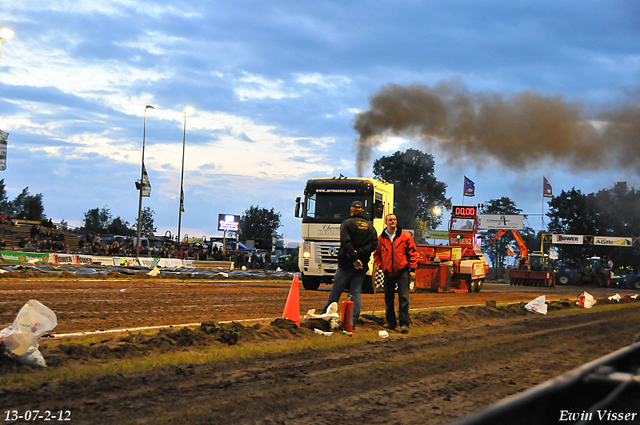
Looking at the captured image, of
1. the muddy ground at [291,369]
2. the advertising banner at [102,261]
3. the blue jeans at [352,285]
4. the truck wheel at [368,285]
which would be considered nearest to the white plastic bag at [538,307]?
the muddy ground at [291,369]

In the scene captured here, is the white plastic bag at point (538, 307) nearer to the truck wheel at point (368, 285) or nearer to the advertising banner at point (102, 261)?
the truck wheel at point (368, 285)

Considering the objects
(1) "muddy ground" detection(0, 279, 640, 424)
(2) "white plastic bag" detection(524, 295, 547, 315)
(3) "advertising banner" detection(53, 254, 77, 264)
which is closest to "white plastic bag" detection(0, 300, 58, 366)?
(1) "muddy ground" detection(0, 279, 640, 424)

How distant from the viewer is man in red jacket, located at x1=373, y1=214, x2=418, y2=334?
10.1 metres

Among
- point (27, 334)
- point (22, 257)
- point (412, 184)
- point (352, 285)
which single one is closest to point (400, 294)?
point (352, 285)

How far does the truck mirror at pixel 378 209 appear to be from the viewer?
19.7 metres

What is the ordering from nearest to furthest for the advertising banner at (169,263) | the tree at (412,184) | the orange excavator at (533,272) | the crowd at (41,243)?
the crowd at (41,243)
the advertising banner at (169,263)
the orange excavator at (533,272)
the tree at (412,184)

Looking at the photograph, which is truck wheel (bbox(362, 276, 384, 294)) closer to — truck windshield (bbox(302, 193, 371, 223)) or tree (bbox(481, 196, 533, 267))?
truck windshield (bbox(302, 193, 371, 223))

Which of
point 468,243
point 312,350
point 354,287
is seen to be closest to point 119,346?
point 312,350

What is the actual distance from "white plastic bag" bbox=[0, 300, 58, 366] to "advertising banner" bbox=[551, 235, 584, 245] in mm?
77308

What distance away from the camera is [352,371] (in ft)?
21.7

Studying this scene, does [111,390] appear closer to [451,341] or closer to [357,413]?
[357,413]

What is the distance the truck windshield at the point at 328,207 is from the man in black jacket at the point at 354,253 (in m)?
9.65

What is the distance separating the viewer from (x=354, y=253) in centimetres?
973

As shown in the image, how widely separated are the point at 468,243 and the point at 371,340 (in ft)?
77.4
